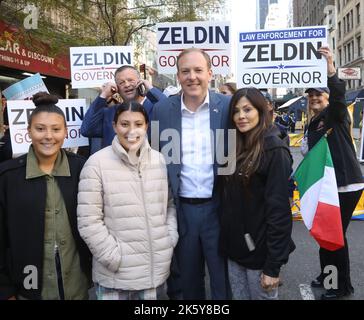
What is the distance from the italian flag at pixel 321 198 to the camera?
11.2ft

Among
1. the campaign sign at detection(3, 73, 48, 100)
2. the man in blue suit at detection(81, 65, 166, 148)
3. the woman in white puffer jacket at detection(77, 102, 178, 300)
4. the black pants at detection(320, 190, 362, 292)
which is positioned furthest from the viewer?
the campaign sign at detection(3, 73, 48, 100)

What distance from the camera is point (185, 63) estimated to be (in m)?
3.08

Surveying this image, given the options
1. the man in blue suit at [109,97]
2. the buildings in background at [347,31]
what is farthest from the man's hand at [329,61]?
the buildings in background at [347,31]

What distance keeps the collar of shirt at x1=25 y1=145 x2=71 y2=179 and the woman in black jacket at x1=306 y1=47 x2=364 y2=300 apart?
2343 millimetres

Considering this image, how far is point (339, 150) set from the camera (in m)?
3.97

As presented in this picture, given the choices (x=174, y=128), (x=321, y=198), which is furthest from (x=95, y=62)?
(x=321, y=198)

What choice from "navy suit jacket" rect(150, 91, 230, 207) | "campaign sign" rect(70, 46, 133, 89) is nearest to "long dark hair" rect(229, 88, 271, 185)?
"navy suit jacket" rect(150, 91, 230, 207)

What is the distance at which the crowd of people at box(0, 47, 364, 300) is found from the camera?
2691mm

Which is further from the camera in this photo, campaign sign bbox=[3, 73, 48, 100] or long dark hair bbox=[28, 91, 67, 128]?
campaign sign bbox=[3, 73, 48, 100]

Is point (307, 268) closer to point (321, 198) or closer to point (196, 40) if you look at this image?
point (321, 198)

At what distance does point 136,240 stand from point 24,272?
0.74 meters

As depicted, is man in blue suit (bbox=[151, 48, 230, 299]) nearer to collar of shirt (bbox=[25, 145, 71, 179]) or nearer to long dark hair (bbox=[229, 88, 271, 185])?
long dark hair (bbox=[229, 88, 271, 185])
